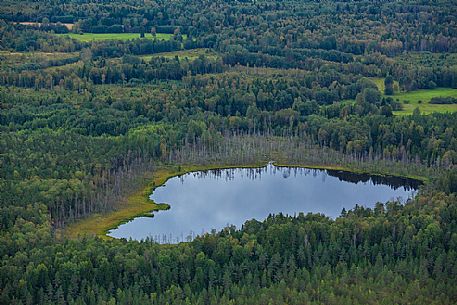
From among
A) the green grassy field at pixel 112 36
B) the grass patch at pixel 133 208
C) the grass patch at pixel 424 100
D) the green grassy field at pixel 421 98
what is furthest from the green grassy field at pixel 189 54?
the grass patch at pixel 133 208

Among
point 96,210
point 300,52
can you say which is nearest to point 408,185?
point 96,210

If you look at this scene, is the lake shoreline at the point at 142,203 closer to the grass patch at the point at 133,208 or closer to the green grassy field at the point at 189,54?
the grass patch at the point at 133,208

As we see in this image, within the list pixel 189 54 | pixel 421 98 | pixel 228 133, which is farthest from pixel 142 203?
pixel 189 54

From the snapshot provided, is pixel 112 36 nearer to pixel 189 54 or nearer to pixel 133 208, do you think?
pixel 189 54

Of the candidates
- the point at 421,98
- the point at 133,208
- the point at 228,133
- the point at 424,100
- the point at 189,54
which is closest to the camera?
the point at 133,208

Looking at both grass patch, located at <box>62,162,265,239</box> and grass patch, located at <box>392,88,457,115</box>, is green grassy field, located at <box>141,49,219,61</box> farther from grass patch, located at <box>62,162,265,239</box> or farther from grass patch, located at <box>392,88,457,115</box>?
grass patch, located at <box>62,162,265,239</box>

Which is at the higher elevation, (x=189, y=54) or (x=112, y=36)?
(x=112, y=36)

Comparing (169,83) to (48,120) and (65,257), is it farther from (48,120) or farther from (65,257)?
(65,257)
